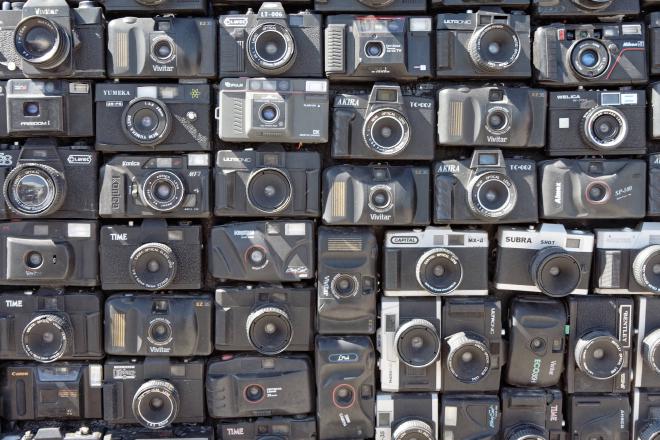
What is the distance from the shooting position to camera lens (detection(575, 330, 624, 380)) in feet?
13.8

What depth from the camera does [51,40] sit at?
163 inches

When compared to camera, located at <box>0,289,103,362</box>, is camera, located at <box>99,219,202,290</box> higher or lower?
higher

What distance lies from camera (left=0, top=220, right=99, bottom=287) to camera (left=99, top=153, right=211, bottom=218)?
0.27 metres

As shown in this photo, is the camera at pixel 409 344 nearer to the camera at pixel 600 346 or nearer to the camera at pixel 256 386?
the camera at pixel 256 386

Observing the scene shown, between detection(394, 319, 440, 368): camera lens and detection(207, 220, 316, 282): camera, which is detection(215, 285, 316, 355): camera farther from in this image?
detection(394, 319, 440, 368): camera lens

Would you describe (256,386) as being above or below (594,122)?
below

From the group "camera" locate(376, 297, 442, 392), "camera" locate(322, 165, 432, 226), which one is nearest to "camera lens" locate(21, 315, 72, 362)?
"camera" locate(322, 165, 432, 226)

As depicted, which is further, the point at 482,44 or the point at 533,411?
the point at 533,411

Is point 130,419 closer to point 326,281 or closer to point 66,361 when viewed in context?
point 66,361

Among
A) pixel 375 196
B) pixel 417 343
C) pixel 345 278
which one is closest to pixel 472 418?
pixel 417 343

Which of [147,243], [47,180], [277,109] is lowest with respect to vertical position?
[147,243]

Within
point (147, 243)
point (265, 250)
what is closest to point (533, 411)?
point (265, 250)

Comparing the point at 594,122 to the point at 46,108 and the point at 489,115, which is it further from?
the point at 46,108

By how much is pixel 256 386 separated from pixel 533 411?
6.90 feet
